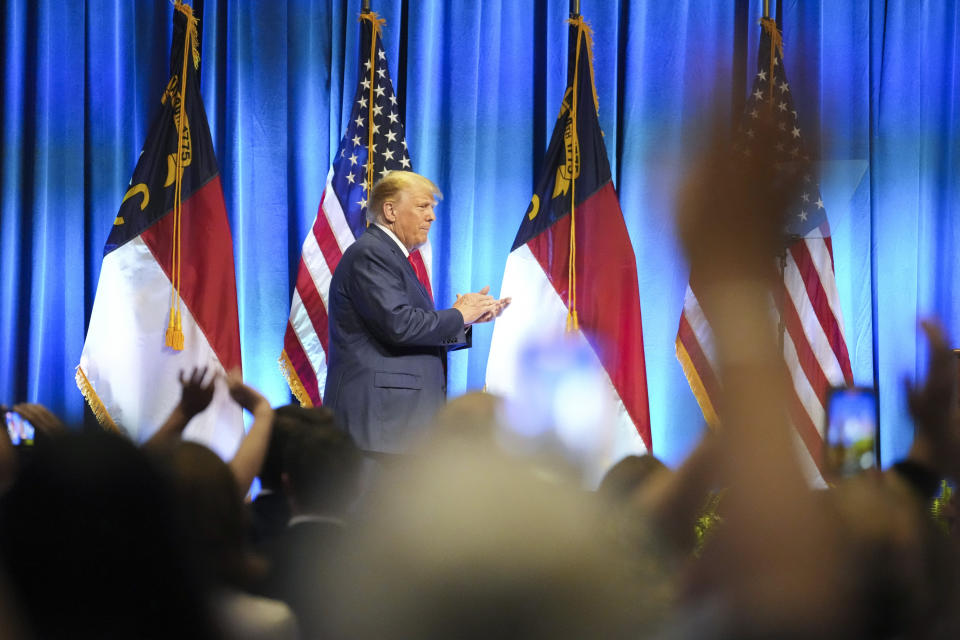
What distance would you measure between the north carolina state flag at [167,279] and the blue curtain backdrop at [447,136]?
34cm

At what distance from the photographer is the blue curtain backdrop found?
4.07 metres

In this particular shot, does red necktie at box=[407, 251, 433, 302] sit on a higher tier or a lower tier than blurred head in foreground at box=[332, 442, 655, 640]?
higher

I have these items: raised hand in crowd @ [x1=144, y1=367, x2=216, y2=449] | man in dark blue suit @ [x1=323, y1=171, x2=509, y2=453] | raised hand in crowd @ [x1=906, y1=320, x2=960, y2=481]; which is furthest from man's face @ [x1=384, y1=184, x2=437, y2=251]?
raised hand in crowd @ [x1=906, y1=320, x2=960, y2=481]

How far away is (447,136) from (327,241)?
857mm

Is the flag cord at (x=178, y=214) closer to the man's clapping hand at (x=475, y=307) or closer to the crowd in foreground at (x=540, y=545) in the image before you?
the man's clapping hand at (x=475, y=307)

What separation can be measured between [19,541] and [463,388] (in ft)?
12.3

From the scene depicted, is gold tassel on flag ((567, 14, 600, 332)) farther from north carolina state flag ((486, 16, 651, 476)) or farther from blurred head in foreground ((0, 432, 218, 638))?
blurred head in foreground ((0, 432, 218, 638))

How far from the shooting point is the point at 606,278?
12.3 ft

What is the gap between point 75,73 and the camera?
173 inches

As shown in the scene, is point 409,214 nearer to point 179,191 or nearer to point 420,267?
point 420,267

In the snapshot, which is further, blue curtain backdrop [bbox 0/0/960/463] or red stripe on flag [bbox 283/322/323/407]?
blue curtain backdrop [bbox 0/0/960/463]

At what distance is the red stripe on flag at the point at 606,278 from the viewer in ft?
12.0

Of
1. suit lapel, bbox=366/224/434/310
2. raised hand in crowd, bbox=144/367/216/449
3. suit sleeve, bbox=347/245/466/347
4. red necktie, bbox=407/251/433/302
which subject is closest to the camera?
raised hand in crowd, bbox=144/367/216/449

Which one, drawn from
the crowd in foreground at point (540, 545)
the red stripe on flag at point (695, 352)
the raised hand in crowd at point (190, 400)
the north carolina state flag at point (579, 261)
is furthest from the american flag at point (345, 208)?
the crowd in foreground at point (540, 545)
